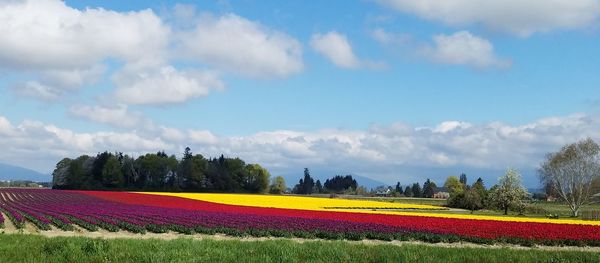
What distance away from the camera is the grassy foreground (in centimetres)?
1441

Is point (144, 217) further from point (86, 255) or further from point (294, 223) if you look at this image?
point (86, 255)

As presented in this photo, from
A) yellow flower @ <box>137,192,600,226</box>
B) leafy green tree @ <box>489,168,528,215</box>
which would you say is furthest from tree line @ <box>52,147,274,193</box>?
leafy green tree @ <box>489,168,528,215</box>

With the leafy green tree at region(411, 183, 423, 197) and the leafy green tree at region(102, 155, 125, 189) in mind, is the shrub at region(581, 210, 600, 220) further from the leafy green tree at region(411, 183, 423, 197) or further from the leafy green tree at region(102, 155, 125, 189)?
the leafy green tree at region(411, 183, 423, 197)

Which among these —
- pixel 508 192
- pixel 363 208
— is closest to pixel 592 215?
pixel 508 192

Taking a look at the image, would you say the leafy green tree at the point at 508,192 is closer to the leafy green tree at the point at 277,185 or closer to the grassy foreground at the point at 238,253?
the grassy foreground at the point at 238,253

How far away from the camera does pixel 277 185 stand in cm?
16925

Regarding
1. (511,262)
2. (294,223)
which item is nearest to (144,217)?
A: (294,223)

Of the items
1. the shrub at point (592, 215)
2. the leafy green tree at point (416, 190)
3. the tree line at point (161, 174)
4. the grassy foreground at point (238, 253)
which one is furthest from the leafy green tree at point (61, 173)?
the grassy foreground at point (238, 253)

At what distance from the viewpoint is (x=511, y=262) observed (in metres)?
14.5

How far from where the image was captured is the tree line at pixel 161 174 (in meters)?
143

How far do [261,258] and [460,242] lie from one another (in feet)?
56.9

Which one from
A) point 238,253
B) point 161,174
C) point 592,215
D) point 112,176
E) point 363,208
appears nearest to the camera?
point 238,253

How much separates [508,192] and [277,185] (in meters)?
100.0

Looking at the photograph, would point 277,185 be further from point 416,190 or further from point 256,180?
point 416,190
